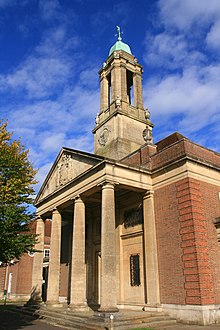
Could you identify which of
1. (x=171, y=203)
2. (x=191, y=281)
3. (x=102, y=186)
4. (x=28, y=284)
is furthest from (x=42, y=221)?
(x=28, y=284)

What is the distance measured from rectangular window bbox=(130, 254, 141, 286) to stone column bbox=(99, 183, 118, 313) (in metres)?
4.12

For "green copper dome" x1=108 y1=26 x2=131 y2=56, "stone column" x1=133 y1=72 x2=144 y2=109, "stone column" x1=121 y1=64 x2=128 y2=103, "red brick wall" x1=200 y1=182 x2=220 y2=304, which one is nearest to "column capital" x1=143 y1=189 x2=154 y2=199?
"red brick wall" x1=200 y1=182 x2=220 y2=304

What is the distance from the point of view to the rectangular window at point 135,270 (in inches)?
711

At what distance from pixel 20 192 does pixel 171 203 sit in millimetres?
8034

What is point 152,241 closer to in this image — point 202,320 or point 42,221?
point 202,320

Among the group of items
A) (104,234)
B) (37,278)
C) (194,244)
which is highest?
(104,234)

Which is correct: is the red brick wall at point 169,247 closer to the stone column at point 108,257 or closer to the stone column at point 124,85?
the stone column at point 108,257

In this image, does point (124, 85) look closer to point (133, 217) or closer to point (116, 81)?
point (116, 81)

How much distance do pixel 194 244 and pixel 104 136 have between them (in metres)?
13.5

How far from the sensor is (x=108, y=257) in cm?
1454

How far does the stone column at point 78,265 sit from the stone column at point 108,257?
3276 millimetres

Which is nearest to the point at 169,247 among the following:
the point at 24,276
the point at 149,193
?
the point at 149,193

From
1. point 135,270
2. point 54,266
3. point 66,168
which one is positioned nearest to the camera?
point 135,270

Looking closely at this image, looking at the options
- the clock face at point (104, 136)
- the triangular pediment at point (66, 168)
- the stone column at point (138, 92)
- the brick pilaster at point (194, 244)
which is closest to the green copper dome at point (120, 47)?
the stone column at point (138, 92)
